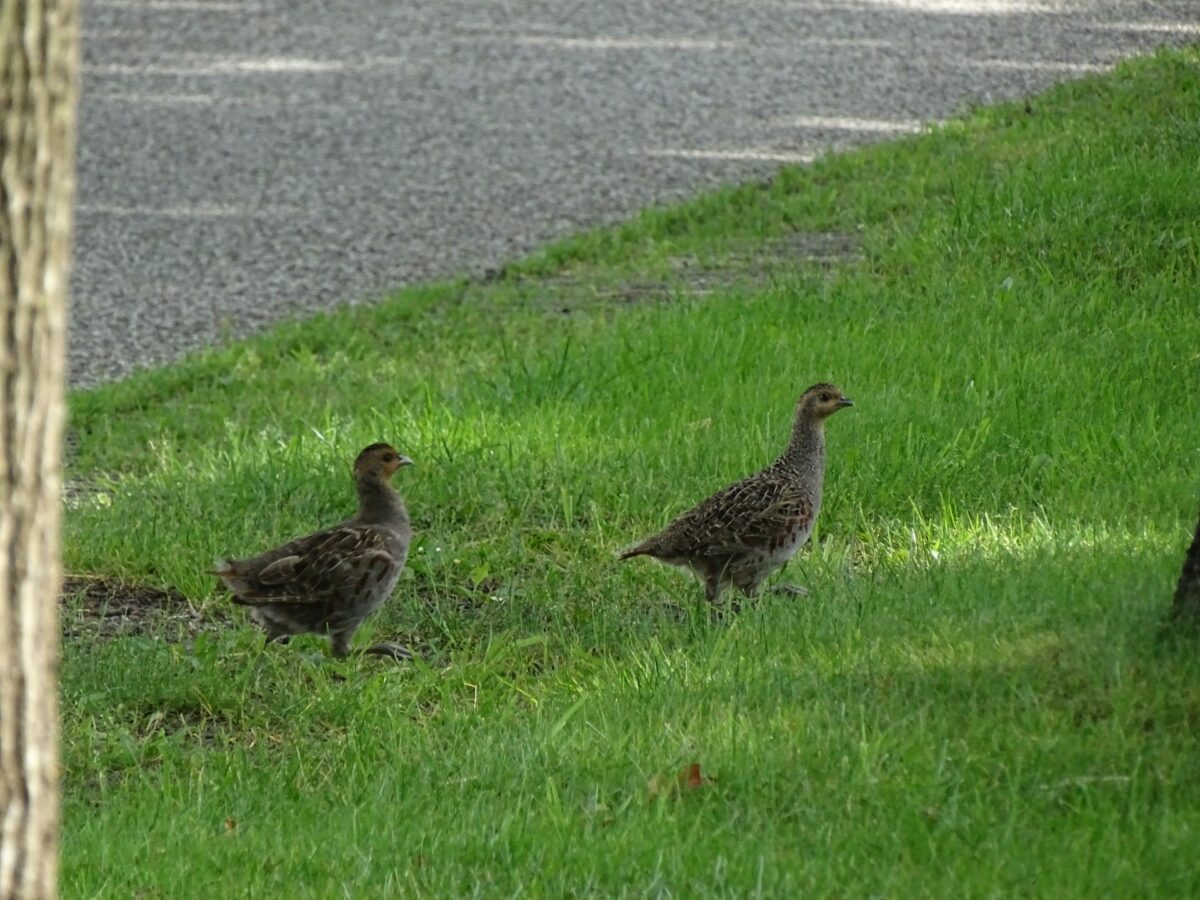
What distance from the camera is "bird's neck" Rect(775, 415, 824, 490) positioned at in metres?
7.68

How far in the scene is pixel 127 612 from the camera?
7719 millimetres

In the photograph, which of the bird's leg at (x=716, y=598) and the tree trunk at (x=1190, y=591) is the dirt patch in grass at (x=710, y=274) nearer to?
the bird's leg at (x=716, y=598)

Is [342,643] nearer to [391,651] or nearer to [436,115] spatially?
[391,651]

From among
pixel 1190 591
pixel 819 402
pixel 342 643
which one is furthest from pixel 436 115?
pixel 1190 591

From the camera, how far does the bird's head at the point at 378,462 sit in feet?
24.8

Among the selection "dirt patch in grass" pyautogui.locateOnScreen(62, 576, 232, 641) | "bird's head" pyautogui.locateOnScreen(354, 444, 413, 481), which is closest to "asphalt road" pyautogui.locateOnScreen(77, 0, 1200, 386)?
"dirt patch in grass" pyautogui.locateOnScreen(62, 576, 232, 641)

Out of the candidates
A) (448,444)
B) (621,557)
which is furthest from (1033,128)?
(621,557)

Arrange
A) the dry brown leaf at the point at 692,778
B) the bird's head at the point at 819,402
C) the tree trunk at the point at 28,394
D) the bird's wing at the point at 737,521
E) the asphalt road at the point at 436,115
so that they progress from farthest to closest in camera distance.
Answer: the asphalt road at the point at 436,115 < the bird's head at the point at 819,402 < the bird's wing at the point at 737,521 < the dry brown leaf at the point at 692,778 < the tree trunk at the point at 28,394

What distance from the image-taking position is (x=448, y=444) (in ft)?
29.0

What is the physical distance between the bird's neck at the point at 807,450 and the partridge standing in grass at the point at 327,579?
5.14ft

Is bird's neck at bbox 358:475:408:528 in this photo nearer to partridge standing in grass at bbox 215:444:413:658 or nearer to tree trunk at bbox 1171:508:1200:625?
partridge standing in grass at bbox 215:444:413:658

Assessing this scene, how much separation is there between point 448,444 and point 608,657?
2.26 meters

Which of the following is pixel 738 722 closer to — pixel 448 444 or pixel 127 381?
pixel 448 444

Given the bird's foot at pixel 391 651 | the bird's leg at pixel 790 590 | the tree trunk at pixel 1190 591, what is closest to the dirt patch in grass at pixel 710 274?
the bird's leg at pixel 790 590
